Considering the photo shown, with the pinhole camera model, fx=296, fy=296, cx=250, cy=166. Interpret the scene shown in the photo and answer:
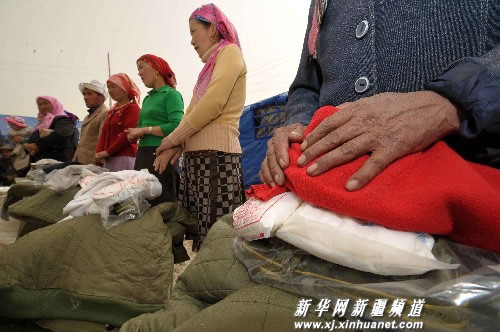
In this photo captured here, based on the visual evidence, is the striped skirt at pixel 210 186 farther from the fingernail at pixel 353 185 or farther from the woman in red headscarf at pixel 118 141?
the fingernail at pixel 353 185

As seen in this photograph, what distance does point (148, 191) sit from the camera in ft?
3.92

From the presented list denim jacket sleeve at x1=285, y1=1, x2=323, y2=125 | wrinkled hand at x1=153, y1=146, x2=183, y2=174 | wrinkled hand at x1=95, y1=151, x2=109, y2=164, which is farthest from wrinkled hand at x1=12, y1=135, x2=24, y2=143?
denim jacket sleeve at x1=285, y1=1, x2=323, y2=125

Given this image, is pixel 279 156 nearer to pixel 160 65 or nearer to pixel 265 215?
pixel 265 215

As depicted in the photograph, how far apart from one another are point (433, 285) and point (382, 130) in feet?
0.60

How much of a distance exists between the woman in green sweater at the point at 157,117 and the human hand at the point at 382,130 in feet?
4.22

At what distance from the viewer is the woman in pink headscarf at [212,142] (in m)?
1.28

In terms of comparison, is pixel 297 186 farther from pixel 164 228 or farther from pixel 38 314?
pixel 38 314

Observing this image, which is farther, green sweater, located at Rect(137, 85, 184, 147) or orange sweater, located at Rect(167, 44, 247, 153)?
green sweater, located at Rect(137, 85, 184, 147)

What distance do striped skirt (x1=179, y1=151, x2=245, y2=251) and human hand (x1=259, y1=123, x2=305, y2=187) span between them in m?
0.78

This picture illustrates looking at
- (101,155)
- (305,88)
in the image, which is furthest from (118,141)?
(305,88)

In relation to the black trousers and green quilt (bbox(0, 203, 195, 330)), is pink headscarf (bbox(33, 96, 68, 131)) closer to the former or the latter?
the black trousers

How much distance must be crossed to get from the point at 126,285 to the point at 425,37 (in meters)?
0.94

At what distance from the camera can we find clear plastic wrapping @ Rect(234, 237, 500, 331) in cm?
28

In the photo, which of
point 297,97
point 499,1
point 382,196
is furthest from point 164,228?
point 499,1
